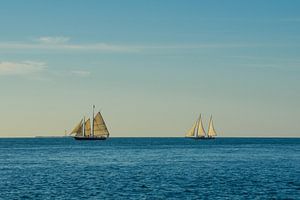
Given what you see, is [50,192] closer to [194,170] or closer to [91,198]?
[91,198]

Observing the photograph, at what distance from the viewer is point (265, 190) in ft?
269

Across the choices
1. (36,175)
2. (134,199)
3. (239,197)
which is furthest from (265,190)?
(36,175)

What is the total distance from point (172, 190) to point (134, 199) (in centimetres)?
998

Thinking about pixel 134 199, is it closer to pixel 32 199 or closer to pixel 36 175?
pixel 32 199

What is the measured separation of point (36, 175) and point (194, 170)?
30.8m

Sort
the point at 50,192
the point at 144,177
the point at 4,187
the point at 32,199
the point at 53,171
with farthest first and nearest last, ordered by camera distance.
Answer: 1. the point at 53,171
2. the point at 144,177
3. the point at 4,187
4. the point at 50,192
5. the point at 32,199

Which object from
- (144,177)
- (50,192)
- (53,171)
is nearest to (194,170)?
(144,177)

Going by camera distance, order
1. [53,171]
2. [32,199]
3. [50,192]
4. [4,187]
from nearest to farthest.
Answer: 1. [32,199]
2. [50,192]
3. [4,187]
4. [53,171]

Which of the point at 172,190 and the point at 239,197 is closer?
the point at 239,197

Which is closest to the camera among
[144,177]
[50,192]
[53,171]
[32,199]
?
[32,199]

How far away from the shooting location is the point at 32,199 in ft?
239

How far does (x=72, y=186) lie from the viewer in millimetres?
86812

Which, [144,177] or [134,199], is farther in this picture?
[144,177]

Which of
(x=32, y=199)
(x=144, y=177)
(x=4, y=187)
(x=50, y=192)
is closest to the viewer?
(x=32, y=199)
